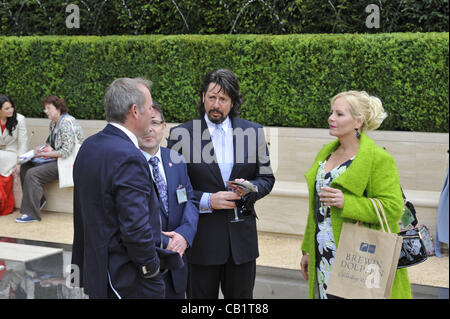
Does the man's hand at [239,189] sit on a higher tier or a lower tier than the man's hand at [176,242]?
higher

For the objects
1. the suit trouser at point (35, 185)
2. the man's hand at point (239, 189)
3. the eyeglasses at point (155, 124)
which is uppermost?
the eyeglasses at point (155, 124)

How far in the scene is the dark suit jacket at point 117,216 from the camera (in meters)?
2.99

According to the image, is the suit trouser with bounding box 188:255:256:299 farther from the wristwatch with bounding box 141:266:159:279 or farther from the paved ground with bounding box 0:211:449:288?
the paved ground with bounding box 0:211:449:288

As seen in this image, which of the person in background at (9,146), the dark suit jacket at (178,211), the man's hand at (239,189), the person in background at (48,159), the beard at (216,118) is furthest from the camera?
the person in background at (9,146)

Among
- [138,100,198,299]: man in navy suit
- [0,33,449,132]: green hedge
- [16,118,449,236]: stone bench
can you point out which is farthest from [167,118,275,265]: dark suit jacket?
[0,33,449,132]: green hedge

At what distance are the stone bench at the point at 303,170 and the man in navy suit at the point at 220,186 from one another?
3020 millimetres

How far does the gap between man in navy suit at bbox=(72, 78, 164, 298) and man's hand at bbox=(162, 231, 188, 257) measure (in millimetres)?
283

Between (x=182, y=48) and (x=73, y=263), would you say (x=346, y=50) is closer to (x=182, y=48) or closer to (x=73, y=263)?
(x=182, y=48)

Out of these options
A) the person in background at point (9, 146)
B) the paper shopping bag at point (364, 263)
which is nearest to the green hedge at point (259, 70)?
the person in background at point (9, 146)

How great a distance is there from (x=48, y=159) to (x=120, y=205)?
5679mm

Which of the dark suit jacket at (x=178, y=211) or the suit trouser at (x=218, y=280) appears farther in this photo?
the suit trouser at (x=218, y=280)

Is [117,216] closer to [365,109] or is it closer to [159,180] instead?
[159,180]

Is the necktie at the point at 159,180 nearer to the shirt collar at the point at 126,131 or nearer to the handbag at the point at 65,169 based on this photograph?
the shirt collar at the point at 126,131

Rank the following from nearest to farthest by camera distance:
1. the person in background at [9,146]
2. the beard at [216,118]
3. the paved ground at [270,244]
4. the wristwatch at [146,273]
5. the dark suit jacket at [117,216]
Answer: the dark suit jacket at [117,216] < the wristwatch at [146,273] < the beard at [216,118] < the paved ground at [270,244] < the person in background at [9,146]
